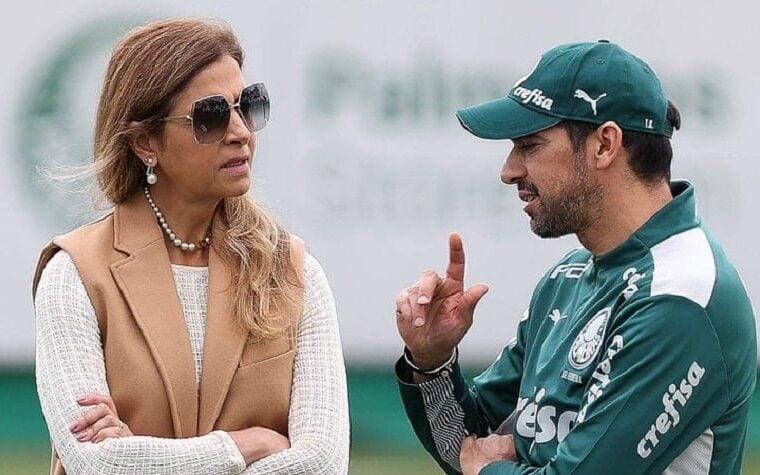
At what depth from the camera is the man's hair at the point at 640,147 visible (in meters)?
3.32

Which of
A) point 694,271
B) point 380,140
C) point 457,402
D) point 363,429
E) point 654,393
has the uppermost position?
point 694,271

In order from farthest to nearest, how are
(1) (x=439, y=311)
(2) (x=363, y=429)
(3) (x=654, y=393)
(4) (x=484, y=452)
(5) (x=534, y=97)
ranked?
(2) (x=363, y=429) < (1) (x=439, y=311) < (4) (x=484, y=452) < (5) (x=534, y=97) < (3) (x=654, y=393)

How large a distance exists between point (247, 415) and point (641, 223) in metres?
0.95

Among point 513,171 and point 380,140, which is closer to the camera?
point 513,171

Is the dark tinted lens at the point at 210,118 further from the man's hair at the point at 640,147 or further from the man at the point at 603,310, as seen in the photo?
the man's hair at the point at 640,147

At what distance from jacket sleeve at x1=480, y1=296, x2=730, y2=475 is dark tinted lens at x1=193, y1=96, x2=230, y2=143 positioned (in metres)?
1.04

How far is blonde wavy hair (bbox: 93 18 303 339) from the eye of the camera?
11.7ft

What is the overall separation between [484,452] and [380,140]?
13.3 ft

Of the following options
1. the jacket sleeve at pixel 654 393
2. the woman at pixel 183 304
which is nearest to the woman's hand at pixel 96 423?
the woman at pixel 183 304

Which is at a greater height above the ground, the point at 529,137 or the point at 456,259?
the point at 529,137

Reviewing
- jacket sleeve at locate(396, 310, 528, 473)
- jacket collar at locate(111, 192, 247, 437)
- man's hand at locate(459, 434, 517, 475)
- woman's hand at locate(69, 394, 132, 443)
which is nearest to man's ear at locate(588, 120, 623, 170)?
jacket sleeve at locate(396, 310, 528, 473)

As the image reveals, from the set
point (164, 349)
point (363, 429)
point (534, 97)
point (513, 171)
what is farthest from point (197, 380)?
point (363, 429)

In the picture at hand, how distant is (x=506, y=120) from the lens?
11.2 feet

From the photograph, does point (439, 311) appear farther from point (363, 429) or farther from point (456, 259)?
point (363, 429)
